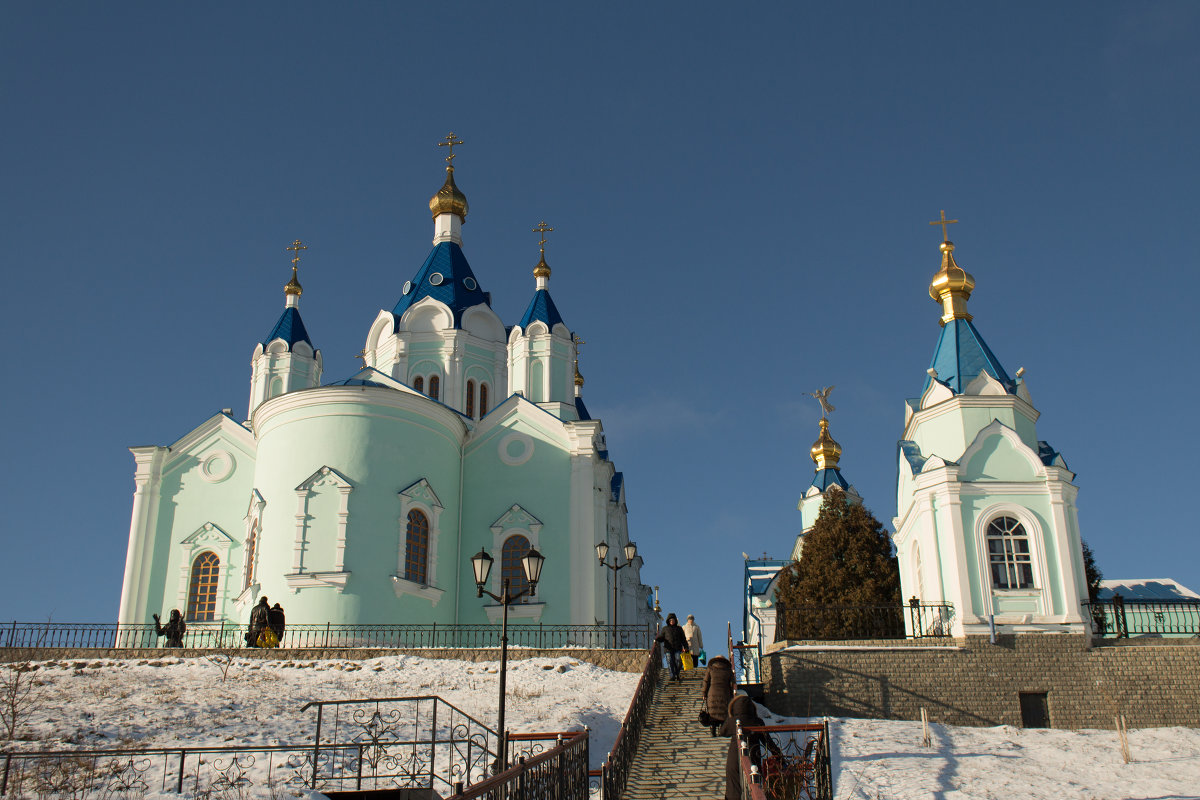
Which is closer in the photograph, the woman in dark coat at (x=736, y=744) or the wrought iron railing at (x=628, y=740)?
the woman in dark coat at (x=736, y=744)

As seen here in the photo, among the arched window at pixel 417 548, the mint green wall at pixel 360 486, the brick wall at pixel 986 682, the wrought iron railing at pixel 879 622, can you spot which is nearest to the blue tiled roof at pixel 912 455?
the wrought iron railing at pixel 879 622

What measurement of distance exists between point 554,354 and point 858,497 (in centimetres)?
1204

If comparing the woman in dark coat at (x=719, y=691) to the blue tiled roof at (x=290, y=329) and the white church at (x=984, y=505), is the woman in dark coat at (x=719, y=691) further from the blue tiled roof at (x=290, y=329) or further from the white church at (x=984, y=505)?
the blue tiled roof at (x=290, y=329)

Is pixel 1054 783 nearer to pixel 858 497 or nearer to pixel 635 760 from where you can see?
pixel 635 760

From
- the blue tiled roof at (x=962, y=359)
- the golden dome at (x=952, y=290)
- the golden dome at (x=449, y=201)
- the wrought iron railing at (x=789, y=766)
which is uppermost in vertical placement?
the golden dome at (x=449, y=201)

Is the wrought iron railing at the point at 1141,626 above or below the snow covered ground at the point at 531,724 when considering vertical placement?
above

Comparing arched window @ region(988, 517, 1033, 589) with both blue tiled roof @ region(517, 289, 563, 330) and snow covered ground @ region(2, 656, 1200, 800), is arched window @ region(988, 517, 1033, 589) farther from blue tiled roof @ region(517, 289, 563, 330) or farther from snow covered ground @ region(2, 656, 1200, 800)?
blue tiled roof @ region(517, 289, 563, 330)

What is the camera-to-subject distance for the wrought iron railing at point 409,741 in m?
12.2

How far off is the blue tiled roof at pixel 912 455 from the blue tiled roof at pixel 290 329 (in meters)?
17.2

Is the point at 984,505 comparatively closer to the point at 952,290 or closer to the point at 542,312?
the point at 952,290

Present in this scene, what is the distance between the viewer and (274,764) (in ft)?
42.2

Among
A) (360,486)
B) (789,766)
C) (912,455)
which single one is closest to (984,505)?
(912,455)

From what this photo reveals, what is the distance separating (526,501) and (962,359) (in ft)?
33.7

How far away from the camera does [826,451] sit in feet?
120
